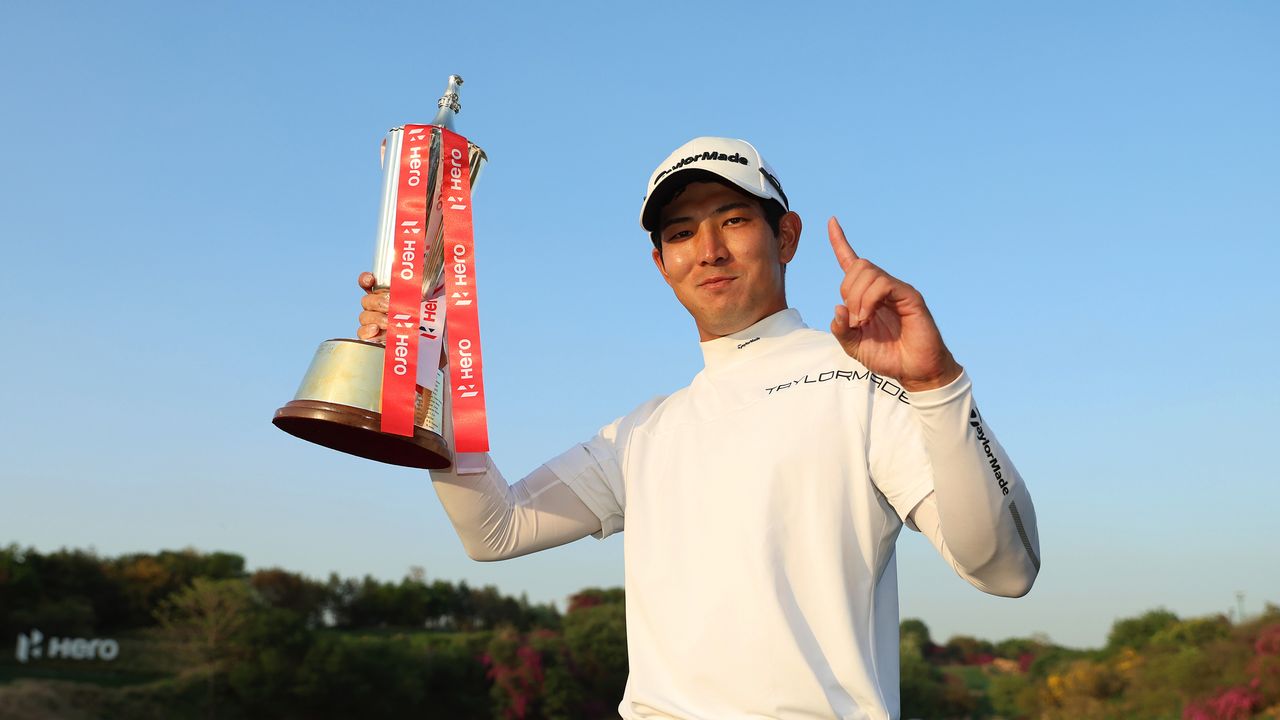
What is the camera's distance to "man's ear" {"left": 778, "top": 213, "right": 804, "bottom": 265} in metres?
3.83

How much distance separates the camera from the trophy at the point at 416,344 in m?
3.46

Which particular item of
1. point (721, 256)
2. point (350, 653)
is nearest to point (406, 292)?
point (721, 256)

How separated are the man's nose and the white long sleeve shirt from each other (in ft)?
1.23

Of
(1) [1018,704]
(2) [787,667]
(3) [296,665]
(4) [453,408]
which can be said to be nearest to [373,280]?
(4) [453,408]

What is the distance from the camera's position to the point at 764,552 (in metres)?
3.02

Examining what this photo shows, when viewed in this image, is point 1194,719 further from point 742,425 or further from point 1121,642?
point 742,425


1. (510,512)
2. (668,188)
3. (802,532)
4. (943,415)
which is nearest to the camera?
(943,415)

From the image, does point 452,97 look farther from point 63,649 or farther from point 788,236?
point 63,649

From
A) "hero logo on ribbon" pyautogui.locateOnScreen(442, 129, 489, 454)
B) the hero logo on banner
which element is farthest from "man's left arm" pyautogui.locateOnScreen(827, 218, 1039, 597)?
the hero logo on banner

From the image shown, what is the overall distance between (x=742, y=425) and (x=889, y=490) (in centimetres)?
52

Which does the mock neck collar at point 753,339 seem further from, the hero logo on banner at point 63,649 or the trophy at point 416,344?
the hero logo on banner at point 63,649

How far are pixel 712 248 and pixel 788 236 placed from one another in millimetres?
399

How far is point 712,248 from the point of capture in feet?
11.8

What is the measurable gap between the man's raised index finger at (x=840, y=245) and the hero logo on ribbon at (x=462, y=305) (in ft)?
4.66
